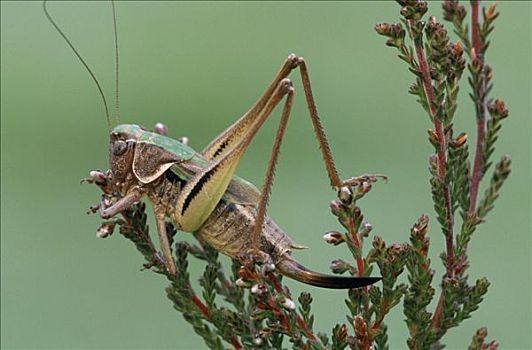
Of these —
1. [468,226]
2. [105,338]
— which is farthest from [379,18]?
[468,226]

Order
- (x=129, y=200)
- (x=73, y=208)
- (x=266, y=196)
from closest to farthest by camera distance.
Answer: (x=266, y=196), (x=129, y=200), (x=73, y=208)

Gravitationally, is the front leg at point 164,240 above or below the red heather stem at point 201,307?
above

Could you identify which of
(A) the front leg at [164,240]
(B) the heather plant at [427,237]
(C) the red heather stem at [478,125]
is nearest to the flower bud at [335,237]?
Answer: (B) the heather plant at [427,237]

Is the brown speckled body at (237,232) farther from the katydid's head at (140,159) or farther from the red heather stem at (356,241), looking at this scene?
the red heather stem at (356,241)

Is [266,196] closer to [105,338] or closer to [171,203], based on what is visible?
[171,203]

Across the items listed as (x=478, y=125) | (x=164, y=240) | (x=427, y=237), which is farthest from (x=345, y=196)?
(x=164, y=240)

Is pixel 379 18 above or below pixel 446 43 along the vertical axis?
above

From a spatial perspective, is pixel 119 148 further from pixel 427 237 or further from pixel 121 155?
pixel 427 237

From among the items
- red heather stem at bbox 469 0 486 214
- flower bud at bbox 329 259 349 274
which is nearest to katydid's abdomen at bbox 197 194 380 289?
flower bud at bbox 329 259 349 274
